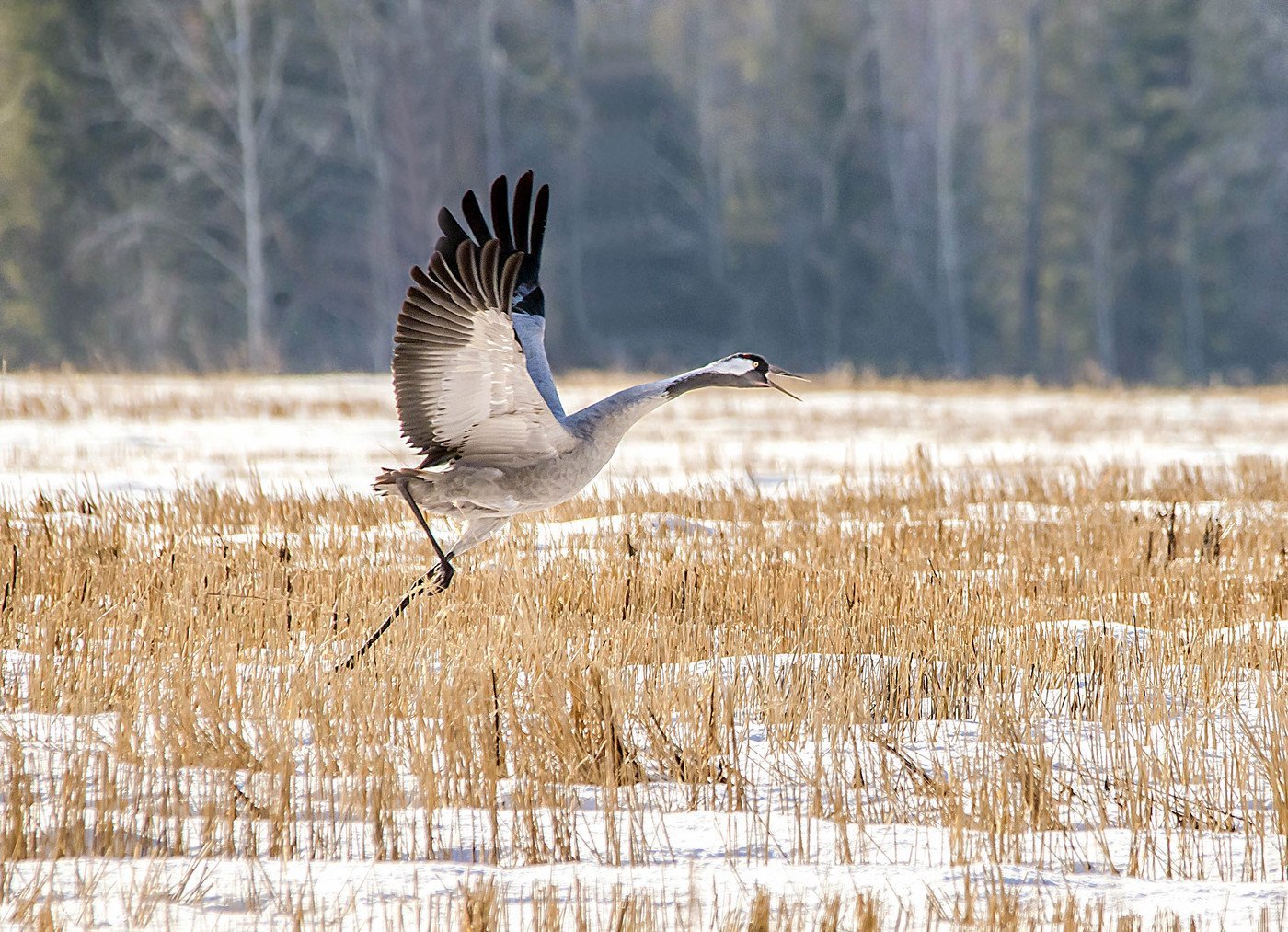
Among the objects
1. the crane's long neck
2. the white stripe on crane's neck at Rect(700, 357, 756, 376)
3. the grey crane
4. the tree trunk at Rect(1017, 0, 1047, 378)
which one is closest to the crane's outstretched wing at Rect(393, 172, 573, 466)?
the grey crane

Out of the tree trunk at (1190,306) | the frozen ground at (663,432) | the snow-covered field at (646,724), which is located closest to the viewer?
the snow-covered field at (646,724)

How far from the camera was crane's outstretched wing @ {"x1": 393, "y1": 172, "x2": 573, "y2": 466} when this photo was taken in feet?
17.3

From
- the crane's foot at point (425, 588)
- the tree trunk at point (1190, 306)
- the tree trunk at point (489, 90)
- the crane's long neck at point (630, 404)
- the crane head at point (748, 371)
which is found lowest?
the crane's foot at point (425, 588)

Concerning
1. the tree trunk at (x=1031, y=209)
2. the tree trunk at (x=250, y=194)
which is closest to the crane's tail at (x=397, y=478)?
the tree trunk at (x=250, y=194)

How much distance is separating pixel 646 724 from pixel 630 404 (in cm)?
164

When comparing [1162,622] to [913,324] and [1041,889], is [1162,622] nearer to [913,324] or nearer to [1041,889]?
[1041,889]

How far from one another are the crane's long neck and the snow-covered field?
2.33 feet

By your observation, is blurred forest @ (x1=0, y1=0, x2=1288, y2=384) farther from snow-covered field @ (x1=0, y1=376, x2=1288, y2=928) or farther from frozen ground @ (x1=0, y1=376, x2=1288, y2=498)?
snow-covered field @ (x1=0, y1=376, x2=1288, y2=928)

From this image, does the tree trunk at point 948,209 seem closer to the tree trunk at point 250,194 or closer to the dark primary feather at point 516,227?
the tree trunk at point 250,194

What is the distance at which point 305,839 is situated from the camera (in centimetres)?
374

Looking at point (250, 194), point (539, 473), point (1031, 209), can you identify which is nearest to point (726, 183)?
point (1031, 209)

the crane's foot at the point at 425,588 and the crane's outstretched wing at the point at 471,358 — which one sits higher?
the crane's outstretched wing at the point at 471,358

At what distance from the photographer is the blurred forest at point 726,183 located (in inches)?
1446

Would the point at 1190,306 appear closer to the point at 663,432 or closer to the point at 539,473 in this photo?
the point at 663,432
